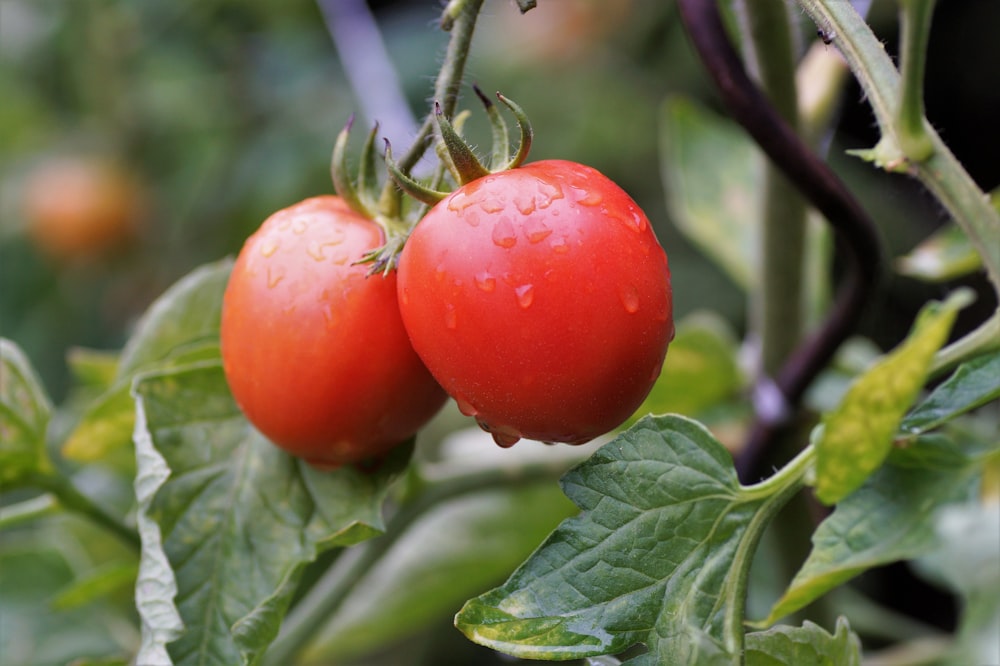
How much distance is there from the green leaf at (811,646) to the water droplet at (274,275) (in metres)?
0.28

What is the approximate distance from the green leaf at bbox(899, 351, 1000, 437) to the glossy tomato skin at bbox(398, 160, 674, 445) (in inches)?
5.0

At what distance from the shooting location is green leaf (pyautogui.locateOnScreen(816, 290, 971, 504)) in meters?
0.41

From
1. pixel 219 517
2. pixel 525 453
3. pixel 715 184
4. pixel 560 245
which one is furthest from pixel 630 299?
pixel 715 184

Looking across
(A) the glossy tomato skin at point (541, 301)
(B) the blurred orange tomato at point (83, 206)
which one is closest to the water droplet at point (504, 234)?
(A) the glossy tomato skin at point (541, 301)

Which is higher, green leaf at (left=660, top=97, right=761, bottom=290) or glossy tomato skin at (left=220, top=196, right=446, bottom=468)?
glossy tomato skin at (left=220, top=196, right=446, bottom=468)

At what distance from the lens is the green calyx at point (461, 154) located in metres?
0.46

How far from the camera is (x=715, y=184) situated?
3.24ft

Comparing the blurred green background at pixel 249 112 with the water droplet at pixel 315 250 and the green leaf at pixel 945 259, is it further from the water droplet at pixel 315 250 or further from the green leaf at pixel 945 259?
the water droplet at pixel 315 250

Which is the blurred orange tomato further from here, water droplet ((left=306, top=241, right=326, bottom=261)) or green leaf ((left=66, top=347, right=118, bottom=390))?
water droplet ((left=306, top=241, right=326, bottom=261))

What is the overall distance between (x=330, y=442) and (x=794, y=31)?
1.30 ft

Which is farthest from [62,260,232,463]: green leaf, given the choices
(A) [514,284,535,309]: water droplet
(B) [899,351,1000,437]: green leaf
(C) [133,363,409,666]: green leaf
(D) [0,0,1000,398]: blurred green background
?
(D) [0,0,1000,398]: blurred green background

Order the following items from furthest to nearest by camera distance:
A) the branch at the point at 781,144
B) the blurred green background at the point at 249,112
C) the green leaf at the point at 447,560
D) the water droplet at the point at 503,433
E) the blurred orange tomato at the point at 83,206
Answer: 1. the blurred orange tomato at the point at 83,206
2. the blurred green background at the point at 249,112
3. the green leaf at the point at 447,560
4. the branch at the point at 781,144
5. the water droplet at the point at 503,433

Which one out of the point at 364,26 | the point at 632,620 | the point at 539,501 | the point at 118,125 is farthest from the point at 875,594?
the point at 118,125

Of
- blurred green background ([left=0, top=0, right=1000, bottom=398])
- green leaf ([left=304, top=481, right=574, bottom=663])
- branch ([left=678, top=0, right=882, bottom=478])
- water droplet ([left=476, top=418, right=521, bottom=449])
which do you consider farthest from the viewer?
blurred green background ([left=0, top=0, right=1000, bottom=398])
